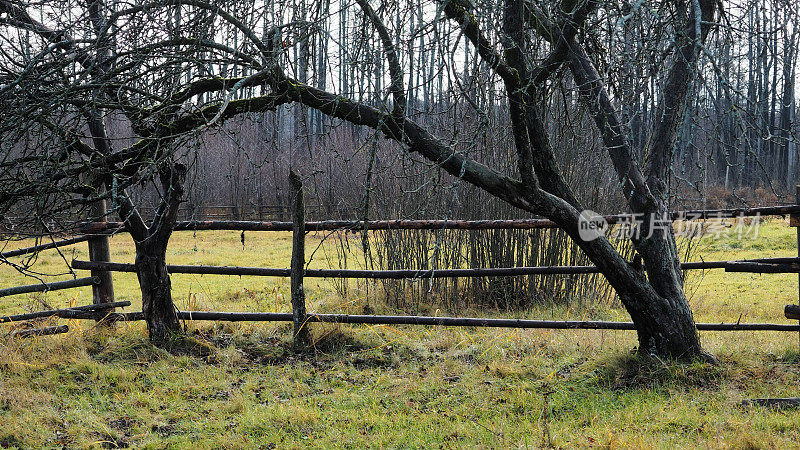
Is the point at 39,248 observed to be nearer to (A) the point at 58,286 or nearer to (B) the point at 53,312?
(A) the point at 58,286

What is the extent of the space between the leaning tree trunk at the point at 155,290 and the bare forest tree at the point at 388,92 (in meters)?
0.01

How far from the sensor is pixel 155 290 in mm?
5266

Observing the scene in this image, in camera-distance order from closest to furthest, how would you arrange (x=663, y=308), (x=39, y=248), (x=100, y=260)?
(x=39, y=248) < (x=663, y=308) < (x=100, y=260)

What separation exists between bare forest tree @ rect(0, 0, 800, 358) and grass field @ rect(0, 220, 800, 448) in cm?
48

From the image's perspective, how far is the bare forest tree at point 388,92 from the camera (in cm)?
330

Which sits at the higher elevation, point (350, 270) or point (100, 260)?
point (100, 260)

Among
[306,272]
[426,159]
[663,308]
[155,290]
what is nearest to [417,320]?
[306,272]

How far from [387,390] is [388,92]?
222 centimetres

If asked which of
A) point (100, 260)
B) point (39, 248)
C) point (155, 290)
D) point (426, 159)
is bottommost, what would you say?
point (155, 290)

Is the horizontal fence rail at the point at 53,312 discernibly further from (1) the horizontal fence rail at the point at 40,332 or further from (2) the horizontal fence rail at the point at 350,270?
(2) the horizontal fence rail at the point at 350,270

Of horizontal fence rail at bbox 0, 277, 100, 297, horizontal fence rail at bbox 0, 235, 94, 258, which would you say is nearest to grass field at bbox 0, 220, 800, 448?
horizontal fence rail at bbox 0, 277, 100, 297

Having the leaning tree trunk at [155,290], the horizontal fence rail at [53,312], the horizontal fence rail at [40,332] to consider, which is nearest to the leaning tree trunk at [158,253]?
the leaning tree trunk at [155,290]

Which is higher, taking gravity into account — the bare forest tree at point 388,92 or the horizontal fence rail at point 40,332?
the bare forest tree at point 388,92

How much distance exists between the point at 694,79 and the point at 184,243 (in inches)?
618
